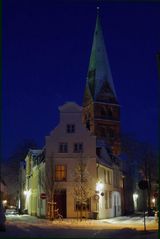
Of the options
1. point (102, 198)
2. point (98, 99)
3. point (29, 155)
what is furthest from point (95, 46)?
point (102, 198)

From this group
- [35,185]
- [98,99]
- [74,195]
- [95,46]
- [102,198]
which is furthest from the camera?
[98,99]

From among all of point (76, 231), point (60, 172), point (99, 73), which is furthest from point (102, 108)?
point (76, 231)

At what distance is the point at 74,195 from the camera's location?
16.1 metres

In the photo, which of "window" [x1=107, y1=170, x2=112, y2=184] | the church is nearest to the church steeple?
"window" [x1=107, y1=170, x2=112, y2=184]

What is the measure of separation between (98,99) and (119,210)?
1881cm

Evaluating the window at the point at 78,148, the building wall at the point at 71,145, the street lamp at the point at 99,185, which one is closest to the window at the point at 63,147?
the building wall at the point at 71,145

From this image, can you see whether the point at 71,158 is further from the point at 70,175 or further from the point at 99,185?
the point at 99,185

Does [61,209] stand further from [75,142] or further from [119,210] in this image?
[119,210]

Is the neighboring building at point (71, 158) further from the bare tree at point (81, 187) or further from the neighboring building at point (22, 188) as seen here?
the neighboring building at point (22, 188)

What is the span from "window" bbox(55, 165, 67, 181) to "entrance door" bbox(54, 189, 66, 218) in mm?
480

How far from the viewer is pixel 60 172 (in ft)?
54.7

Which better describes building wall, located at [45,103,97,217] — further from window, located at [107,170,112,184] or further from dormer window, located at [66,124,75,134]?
window, located at [107,170,112,184]

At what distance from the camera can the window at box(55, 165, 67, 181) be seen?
16.5m

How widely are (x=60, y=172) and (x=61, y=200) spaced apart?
1.04 m
